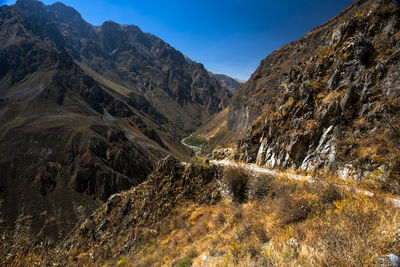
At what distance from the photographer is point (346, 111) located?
7.99 metres

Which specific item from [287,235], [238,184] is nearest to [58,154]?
[238,184]

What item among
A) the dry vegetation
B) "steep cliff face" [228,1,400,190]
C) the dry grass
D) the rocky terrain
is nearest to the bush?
the rocky terrain

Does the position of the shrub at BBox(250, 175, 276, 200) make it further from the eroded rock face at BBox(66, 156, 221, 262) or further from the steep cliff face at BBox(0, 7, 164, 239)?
the steep cliff face at BBox(0, 7, 164, 239)

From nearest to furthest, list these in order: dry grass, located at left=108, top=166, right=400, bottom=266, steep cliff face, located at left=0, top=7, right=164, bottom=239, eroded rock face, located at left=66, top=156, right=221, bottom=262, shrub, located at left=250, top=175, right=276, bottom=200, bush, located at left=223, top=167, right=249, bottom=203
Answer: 1. dry grass, located at left=108, top=166, right=400, bottom=266
2. shrub, located at left=250, top=175, right=276, bottom=200
3. bush, located at left=223, top=167, right=249, bottom=203
4. eroded rock face, located at left=66, top=156, right=221, bottom=262
5. steep cliff face, located at left=0, top=7, right=164, bottom=239

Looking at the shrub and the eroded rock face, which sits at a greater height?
the shrub

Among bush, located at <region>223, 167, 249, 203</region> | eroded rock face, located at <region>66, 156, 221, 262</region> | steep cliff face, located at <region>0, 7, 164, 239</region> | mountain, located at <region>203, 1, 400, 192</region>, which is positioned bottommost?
steep cliff face, located at <region>0, 7, 164, 239</region>

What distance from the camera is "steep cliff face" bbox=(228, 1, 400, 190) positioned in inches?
256

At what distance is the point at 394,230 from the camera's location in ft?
9.81

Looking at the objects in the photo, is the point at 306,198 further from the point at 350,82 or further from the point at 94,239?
the point at 94,239

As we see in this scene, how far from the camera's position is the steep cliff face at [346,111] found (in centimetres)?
651

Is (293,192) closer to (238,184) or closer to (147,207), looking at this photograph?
(238,184)

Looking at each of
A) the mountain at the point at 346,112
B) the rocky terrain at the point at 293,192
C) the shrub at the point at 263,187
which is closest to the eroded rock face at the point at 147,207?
the rocky terrain at the point at 293,192

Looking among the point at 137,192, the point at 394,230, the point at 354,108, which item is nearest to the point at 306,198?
the point at 394,230

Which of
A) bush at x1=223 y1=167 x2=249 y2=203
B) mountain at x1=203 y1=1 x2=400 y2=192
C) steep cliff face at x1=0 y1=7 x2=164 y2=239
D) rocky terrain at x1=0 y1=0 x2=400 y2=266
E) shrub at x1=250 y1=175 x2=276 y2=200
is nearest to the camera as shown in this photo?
rocky terrain at x1=0 y1=0 x2=400 y2=266
